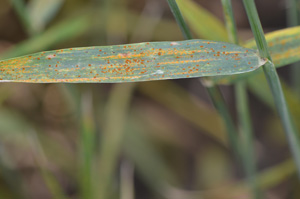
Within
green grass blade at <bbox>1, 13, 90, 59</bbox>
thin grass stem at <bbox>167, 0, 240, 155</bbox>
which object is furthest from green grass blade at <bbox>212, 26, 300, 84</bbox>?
green grass blade at <bbox>1, 13, 90, 59</bbox>

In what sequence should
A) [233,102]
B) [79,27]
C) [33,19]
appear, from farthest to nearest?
[233,102], [79,27], [33,19]

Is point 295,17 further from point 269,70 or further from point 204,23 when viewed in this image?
point 269,70

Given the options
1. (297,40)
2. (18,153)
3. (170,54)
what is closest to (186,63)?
(170,54)

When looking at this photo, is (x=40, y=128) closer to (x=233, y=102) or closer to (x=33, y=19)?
(x=33, y=19)

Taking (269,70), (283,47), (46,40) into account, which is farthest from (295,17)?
(46,40)

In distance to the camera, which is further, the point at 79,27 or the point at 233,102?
the point at 233,102

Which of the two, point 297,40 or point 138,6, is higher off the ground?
point 138,6

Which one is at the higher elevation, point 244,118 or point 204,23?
point 204,23
